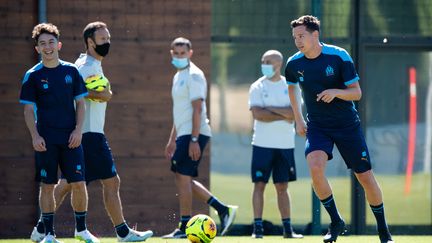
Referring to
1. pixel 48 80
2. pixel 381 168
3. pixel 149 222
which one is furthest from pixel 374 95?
pixel 48 80

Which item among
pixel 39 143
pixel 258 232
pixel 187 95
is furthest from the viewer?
pixel 258 232

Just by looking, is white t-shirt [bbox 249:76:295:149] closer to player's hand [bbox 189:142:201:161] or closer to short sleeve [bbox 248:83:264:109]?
short sleeve [bbox 248:83:264:109]

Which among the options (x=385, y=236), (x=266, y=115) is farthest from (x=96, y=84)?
(x=385, y=236)

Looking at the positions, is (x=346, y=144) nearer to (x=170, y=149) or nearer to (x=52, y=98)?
(x=52, y=98)

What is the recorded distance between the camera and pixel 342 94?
30.9 ft

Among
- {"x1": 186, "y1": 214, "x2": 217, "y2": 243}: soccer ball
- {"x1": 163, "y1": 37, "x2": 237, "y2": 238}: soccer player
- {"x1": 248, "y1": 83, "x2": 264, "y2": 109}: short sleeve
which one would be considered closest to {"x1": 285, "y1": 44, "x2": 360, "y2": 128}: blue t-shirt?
{"x1": 186, "y1": 214, "x2": 217, "y2": 243}: soccer ball

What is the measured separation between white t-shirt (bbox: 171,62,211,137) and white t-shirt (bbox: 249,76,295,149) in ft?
2.63

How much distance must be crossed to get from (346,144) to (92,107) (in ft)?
8.60

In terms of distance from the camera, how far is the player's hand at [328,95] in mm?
9336

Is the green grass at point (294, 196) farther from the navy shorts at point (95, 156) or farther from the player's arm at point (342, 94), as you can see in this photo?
the player's arm at point (342, 94)

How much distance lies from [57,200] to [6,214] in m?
3.16

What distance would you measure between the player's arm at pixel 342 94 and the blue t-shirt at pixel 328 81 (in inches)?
2.8

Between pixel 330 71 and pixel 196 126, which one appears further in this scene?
pixel 196 126

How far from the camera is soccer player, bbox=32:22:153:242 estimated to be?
1066 cm
